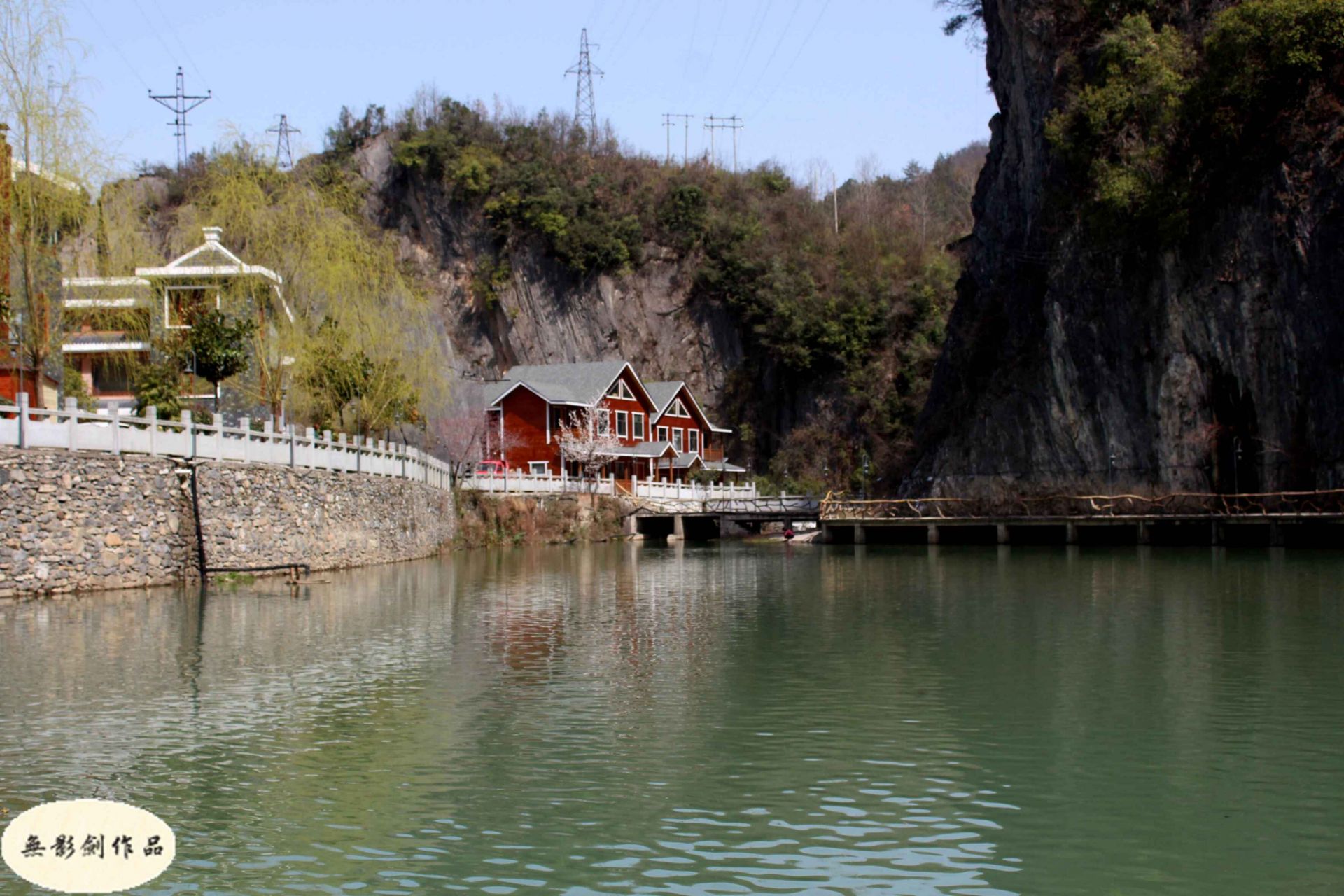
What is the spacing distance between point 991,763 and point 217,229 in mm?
33576

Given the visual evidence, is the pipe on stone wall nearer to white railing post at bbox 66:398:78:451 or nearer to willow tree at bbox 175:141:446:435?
white railing post at bbox 66:398:78:451

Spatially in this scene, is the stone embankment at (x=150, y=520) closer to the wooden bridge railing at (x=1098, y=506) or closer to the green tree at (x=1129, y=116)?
the wooden bridge railing at (x=1098, y=506)

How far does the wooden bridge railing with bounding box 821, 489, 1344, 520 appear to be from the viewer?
4244 cm

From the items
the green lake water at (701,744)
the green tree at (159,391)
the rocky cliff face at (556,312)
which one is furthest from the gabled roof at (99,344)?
the rocky cliff face at (556,312)

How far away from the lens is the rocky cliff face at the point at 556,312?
89.1 m

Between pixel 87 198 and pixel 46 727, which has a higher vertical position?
pixel 87 198

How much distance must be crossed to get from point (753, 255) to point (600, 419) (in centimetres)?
2141

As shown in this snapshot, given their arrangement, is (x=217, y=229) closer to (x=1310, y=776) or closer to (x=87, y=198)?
(x=87, y=198)

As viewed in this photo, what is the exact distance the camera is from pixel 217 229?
133 feet

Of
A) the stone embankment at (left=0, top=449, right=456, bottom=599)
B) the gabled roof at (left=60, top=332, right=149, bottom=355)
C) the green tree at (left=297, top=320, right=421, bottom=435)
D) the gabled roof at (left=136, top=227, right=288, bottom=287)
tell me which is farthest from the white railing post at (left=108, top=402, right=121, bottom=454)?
the green tree at (left=297, top=320, right=421, bottom=435)

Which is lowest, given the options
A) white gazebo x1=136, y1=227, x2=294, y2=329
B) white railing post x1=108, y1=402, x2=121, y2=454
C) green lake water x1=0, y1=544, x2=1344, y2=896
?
green lake water x1=0, y1=544, x2=1344, y2=896

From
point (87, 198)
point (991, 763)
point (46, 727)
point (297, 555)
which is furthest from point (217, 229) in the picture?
point (991, 763)

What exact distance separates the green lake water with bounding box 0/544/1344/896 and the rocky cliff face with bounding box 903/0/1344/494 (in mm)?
19259

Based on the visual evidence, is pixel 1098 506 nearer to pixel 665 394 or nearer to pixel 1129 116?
pixel 1129 116
